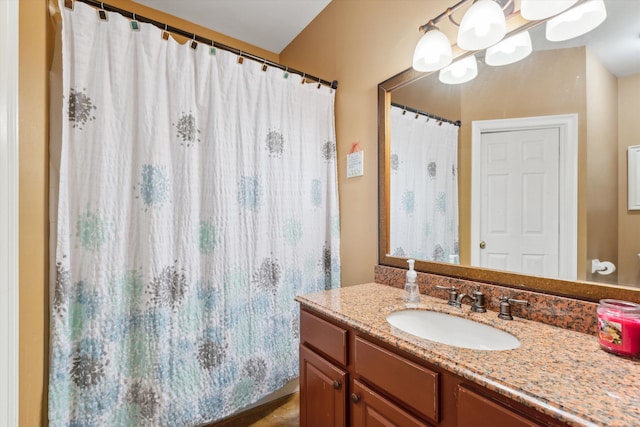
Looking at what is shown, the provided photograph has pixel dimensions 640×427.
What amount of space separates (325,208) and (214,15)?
5.44 ft

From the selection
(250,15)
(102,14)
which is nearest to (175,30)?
(102,14)

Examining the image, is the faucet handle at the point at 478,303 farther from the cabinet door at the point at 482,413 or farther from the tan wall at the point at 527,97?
the cabinet door at the point at 482,413

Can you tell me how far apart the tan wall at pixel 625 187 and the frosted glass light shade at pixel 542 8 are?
307 mm

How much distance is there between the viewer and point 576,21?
38.1 inches

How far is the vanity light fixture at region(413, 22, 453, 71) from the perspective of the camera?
4.13ft

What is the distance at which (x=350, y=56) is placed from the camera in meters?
1.88

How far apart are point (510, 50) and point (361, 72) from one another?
874 millimetres

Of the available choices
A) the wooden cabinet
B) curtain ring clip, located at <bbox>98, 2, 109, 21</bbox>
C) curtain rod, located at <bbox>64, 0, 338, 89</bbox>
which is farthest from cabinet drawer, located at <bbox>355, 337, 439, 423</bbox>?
curtain ring clip, located at <bbox>98, 2, 109, 21</bbox>

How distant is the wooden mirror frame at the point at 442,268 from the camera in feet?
2.96

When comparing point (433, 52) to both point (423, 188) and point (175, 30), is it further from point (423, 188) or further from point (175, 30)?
point (175, 30)

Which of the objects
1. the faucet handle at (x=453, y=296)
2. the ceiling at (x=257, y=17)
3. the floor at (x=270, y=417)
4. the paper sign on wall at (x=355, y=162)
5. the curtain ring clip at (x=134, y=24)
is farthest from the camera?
the ceiling at (x=257, y=17)

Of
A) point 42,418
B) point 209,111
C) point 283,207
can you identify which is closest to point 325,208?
point 283,207

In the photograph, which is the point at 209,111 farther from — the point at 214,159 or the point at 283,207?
the point at 283,207

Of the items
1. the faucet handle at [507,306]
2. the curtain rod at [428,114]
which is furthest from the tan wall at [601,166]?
the curtain rod at [428,114]
